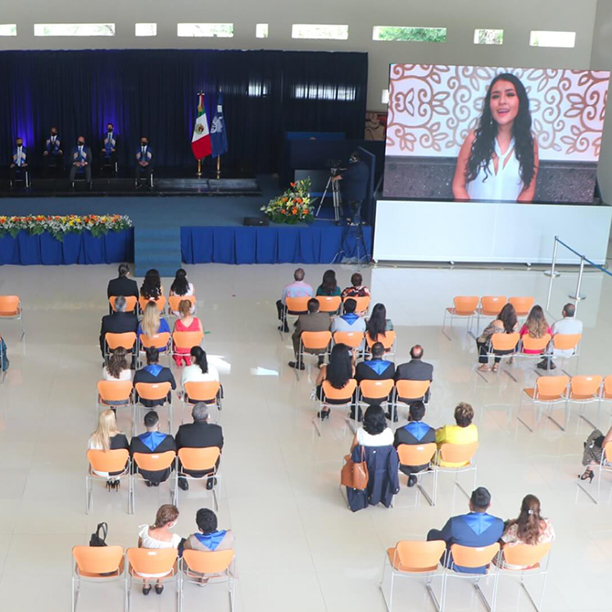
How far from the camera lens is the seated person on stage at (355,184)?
677 inches

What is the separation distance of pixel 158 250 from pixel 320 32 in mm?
10000

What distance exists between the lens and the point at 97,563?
21.0ft

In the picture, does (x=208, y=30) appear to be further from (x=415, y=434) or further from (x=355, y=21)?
(x=415, y=434)

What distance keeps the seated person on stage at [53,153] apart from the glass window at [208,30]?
177 inches

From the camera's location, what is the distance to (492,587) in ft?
23.8

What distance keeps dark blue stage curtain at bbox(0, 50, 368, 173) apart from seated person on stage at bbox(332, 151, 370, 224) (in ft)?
19.9

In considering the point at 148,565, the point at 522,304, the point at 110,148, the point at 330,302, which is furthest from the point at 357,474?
the point at 110,148

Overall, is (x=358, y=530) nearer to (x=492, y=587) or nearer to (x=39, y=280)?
(x=492, y=587)

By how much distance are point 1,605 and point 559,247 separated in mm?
14154

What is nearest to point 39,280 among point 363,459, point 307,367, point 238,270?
point 238,270

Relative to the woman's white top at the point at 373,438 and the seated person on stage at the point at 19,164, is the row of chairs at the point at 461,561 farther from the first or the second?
the seated person on stage at the point at 19,164

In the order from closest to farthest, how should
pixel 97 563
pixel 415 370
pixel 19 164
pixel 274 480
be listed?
1. pixel 97 563
2. pixel 274 480
3. pixel 415 370
4. pixel 19 164

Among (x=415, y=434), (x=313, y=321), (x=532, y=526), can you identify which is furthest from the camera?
(x=313, y=321)

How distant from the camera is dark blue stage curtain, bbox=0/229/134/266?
53.8 ft
